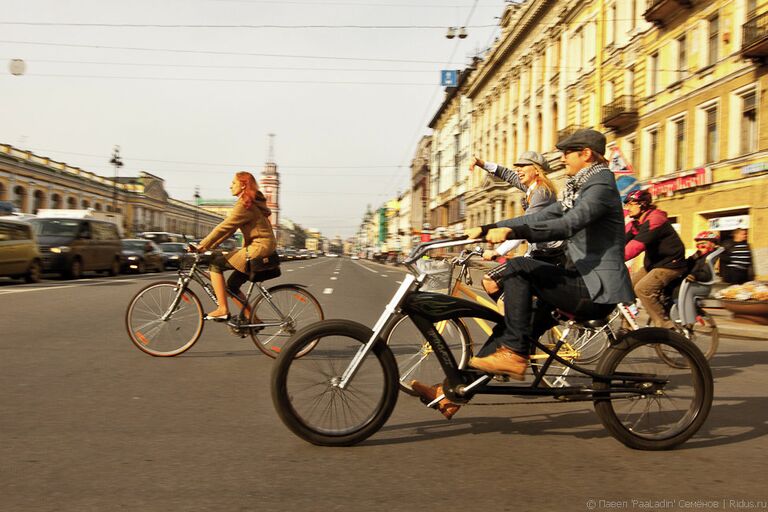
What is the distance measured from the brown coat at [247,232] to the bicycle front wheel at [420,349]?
2646 mm

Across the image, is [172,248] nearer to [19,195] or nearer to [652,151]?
[652,151]

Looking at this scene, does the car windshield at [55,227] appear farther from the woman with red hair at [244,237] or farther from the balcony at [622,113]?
the balcony at [622,113]

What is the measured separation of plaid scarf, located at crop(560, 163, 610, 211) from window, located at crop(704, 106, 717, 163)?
65.9 feet

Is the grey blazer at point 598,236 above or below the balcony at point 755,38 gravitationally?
below

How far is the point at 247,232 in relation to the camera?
7023 millimetres

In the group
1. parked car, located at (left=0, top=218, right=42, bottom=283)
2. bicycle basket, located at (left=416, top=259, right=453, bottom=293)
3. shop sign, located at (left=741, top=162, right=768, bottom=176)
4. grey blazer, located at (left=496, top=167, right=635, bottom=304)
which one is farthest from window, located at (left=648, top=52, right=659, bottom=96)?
grey blazer, located at (left=496, top=167, right=635, bottom=304)

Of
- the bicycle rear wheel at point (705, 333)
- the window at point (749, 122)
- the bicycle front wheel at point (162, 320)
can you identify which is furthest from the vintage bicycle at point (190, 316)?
the window at point (749, 122)

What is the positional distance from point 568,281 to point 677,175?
21.9 m

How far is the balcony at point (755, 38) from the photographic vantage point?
61.4ft

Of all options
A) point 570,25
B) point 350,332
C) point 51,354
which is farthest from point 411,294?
point 570,25

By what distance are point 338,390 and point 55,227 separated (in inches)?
765

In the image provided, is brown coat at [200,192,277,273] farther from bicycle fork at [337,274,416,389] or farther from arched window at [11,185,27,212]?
arched window at [11,185,27,212]

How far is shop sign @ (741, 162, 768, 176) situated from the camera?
62.9ft

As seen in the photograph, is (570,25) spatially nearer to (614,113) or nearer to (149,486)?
(614,113)
